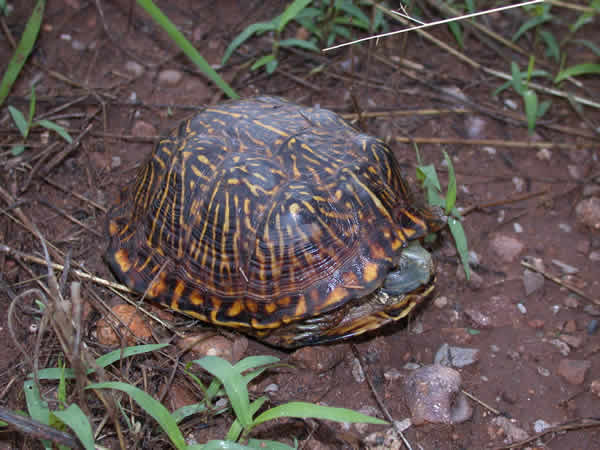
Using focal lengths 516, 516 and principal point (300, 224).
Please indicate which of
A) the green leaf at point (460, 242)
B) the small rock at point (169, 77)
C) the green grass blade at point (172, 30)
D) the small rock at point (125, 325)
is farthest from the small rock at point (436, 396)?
the small rock at point (169, 77)

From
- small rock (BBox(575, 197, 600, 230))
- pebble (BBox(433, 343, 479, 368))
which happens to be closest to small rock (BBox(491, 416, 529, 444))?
pebble (BBox(433, 343, 479, 368))

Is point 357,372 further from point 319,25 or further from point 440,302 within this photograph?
point 319,25

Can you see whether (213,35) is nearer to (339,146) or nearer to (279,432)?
(339,146)

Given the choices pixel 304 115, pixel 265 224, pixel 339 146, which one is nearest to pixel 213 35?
pixel 304 115

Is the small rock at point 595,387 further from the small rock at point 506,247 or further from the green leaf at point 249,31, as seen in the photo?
the green leaf at point 249,31

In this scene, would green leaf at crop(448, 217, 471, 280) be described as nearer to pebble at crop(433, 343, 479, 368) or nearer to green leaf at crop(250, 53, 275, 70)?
pebble at crop(433, 343, 479, 368)

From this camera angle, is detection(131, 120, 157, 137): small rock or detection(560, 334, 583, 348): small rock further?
detection(131, 120, 157, 137): small rock
